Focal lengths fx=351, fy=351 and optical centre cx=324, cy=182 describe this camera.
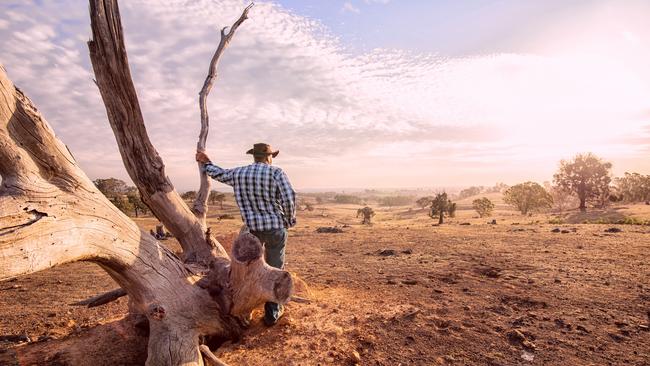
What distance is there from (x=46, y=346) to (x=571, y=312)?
7130mm

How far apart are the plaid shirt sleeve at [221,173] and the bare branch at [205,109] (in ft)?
3.56

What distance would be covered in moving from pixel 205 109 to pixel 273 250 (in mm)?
3159

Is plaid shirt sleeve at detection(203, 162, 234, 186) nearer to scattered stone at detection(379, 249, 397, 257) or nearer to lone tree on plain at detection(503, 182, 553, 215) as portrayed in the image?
scattered stone at detection(379, 249, 397, 257)

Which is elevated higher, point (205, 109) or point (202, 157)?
point (205, 109)

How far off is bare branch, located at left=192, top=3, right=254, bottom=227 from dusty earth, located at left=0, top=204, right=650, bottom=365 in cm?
201

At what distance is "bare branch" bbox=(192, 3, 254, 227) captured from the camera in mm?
5775

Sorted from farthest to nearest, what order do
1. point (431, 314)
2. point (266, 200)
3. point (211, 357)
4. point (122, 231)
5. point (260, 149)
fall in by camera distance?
1. point (431, 314)
2. point (260, 149)
3. point (266, 200)
4. point (211, 357)
5. point (122, 231)

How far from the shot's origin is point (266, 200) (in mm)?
4473

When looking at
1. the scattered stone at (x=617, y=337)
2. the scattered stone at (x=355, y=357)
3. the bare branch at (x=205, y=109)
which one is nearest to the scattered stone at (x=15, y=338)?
the bare branch at (x=205, y=109)

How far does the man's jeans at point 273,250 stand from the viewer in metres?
4.53

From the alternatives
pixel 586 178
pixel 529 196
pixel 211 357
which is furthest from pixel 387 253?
pixel 586 178

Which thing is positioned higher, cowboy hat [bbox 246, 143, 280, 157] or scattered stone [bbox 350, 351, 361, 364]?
cowboy hat [bbox 246, 143, 280, 157]

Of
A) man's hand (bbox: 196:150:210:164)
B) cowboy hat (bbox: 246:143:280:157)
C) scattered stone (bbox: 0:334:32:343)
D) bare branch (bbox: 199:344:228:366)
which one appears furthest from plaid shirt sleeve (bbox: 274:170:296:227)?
scattered stone (bbox: 0:334:32:343)

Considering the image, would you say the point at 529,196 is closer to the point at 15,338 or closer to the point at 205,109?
the point at 205,109
